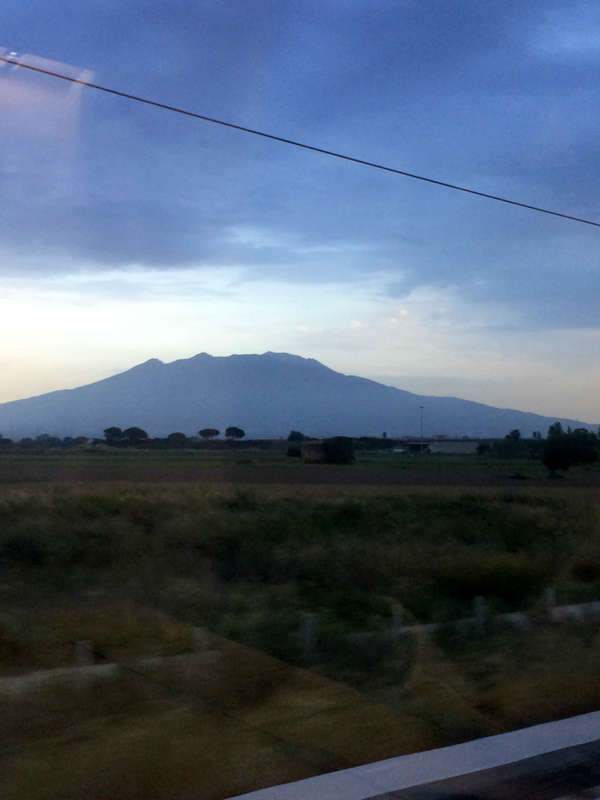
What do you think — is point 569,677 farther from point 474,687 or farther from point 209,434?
point 209,434

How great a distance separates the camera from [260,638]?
1268 centimetres

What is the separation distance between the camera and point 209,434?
13312 centimetres

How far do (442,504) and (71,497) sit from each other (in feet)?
49.4

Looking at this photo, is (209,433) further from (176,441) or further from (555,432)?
(555,432)

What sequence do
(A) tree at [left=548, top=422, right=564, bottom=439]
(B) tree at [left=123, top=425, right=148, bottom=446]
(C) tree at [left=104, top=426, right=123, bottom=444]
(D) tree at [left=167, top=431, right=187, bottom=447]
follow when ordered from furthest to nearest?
(D) tree at [left=167, top=431, right=187, bottom=447]
(B) tree at [left=123, top=425, right=148, bottom=446]
(C) tree at [left=104, top=426, right=123, bottom=444]
(A) tree at [left=548, top=422, right=564, bottom=439]

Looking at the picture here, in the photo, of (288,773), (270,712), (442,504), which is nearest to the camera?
(288,773)

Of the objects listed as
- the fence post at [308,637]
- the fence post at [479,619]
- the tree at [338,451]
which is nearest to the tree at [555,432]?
the tree at [338,451]

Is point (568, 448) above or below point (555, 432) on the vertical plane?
below

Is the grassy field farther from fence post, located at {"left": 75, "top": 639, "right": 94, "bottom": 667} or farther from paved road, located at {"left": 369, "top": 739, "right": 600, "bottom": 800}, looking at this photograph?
paved road, located at {"left": 369, "top": 739, "right": 600, "bottom": 800}

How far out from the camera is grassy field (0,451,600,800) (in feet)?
24.6

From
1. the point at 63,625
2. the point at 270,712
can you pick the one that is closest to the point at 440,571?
the point at 63,625

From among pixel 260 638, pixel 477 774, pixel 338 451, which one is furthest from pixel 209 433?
pixel 477 774

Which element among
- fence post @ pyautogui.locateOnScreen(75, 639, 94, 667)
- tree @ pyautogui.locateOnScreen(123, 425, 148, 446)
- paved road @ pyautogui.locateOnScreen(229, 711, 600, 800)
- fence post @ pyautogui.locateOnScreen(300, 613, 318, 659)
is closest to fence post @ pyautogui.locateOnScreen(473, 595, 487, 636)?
fence post @ pyautogui.locateOnScreen(300, 613, 318, 659)

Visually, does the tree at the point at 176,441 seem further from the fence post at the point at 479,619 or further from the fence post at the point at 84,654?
the fence post at the point at 84,654
